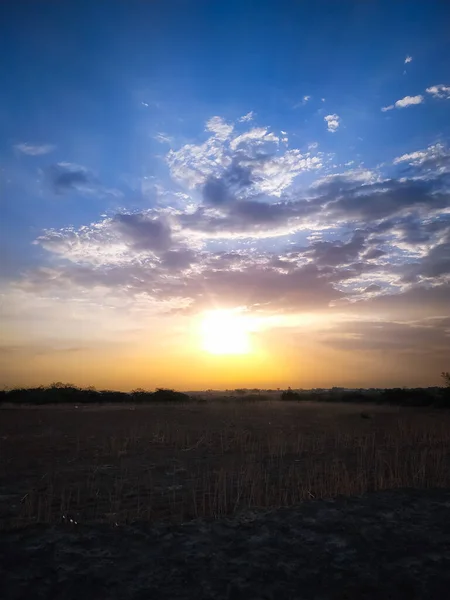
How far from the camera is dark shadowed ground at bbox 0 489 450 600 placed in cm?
361

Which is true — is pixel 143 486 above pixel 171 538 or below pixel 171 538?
below

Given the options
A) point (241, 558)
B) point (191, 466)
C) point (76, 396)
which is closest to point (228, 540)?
point (241, 558)

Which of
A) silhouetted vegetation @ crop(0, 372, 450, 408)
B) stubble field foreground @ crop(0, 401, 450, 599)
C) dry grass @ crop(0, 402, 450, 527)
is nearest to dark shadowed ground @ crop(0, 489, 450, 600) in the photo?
stubble field foreground @ crop(0, 401, 450, 599)

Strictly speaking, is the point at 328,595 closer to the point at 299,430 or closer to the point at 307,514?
the point at 307,514

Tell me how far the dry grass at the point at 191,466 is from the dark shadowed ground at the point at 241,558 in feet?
6.80

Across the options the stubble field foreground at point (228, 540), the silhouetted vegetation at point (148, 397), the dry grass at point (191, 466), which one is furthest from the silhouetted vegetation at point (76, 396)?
the stubble field foreground at point (228, 540)

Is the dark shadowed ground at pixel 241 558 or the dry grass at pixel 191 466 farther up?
the dark shadowed ground at pixel 241 558

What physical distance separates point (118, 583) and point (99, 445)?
45.7 feet

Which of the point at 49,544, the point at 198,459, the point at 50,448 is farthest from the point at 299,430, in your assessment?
the point at 49,544

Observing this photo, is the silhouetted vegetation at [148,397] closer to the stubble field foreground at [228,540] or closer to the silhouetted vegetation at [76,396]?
the silhouetted vegetation at [76,396]

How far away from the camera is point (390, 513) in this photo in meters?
5.28

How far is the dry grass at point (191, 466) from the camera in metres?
8.16

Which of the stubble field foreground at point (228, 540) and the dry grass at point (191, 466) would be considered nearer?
the stubble field foreground at point (228, 540)

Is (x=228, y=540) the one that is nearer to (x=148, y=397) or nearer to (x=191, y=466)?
(x=191, y=466)
